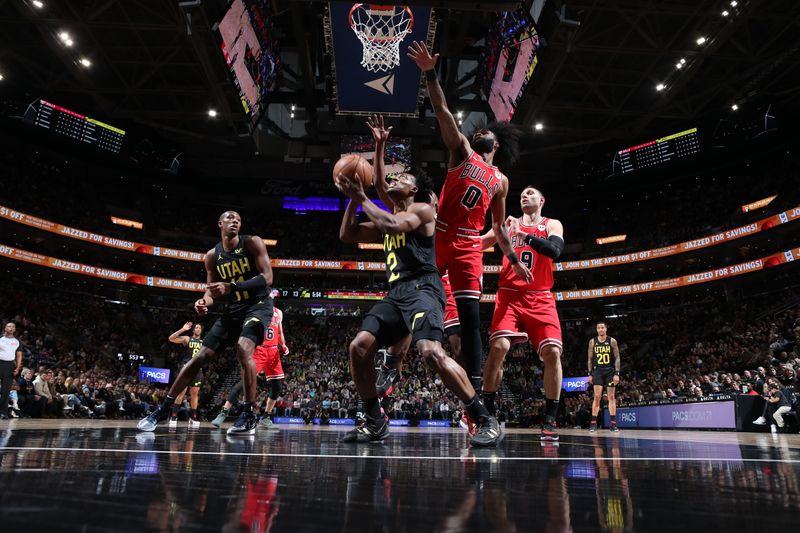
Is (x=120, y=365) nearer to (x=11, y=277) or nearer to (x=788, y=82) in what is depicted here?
(x=11, y=277)

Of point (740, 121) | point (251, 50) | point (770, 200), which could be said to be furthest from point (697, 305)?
point (251, 50)

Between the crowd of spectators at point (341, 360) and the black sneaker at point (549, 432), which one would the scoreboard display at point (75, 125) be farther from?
the black sneaker at point (549, 432)

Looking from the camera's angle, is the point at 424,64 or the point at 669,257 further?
the point at 669,257

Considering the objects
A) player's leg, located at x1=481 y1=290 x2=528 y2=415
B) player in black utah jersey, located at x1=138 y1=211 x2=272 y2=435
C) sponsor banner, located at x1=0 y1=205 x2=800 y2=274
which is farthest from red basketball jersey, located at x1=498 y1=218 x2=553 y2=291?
sponsor banner, located at x1=0 y1=205 x2=800 y2=274

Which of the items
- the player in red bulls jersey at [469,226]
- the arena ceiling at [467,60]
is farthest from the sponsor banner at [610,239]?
the player in red bulls jersey at [469,226]

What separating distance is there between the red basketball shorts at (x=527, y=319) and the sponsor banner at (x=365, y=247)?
21570 mm

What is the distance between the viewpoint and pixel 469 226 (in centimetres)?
449

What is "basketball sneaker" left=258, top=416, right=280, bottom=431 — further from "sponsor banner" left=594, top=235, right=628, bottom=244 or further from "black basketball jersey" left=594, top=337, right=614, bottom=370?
"sponsor banner" left=594, top=235, right=628, bottom=244

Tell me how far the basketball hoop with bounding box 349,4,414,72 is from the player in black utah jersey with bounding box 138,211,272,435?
10.3 meters

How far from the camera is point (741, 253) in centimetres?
2602

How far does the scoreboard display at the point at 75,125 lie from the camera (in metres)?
22.8

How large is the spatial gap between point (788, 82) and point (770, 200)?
16.5 feet

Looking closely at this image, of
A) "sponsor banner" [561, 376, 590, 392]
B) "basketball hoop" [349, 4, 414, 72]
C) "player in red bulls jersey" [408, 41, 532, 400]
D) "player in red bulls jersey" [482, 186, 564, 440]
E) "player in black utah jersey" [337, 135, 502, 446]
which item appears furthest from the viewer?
"sponsor banner" [561, 376, 590, 392]

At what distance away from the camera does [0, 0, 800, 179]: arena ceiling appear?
1611 centimetres
